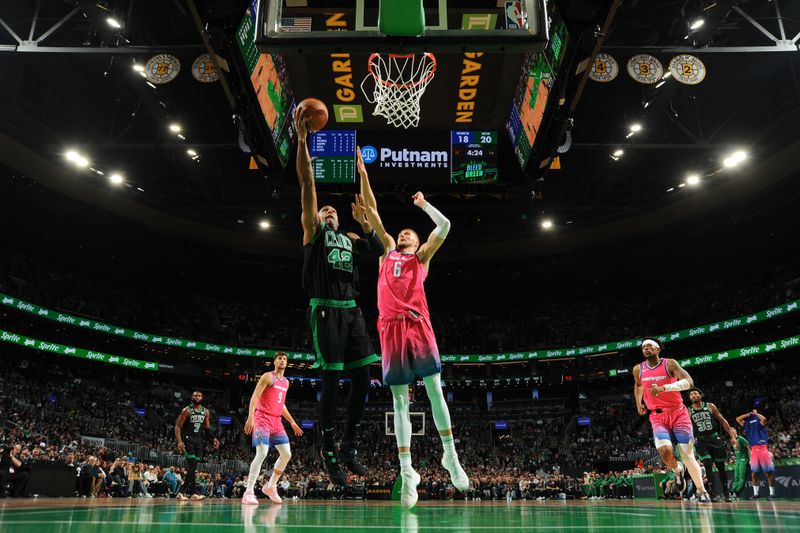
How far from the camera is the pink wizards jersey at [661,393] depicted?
26.2 ft

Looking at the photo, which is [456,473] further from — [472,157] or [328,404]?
[472,157]

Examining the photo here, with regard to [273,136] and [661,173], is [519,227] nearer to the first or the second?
[661,173]

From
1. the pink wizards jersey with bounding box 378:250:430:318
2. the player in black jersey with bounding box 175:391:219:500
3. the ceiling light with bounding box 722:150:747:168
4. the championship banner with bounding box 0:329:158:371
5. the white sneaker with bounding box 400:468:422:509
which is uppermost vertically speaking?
the ceiling light with bounding box 722:150:747:168

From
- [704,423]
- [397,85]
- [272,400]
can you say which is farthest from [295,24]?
[704,423]

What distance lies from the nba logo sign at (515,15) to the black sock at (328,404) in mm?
4148

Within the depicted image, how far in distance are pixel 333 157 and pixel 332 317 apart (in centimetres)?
638

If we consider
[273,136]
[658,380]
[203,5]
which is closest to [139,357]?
[273,136]

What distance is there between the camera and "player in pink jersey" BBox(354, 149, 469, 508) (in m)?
5.30

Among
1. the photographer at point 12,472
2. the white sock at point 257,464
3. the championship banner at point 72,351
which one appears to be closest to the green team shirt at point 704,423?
the white sock at point 257,464

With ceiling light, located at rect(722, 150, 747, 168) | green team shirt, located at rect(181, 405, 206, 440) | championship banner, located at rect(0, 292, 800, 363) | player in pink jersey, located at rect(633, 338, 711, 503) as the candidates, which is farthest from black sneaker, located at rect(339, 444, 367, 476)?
championship banner, located at rect(0, 292, 800, 363)

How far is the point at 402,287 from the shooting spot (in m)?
5.56

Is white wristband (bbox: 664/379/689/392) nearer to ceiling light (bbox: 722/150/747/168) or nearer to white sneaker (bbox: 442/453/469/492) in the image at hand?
white sneaker (bbox: 442/453/469/492)

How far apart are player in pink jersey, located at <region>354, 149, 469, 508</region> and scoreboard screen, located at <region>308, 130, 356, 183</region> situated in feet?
17.9

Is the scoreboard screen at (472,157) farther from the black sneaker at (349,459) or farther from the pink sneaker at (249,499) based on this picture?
the black sneaker at (349,459)
